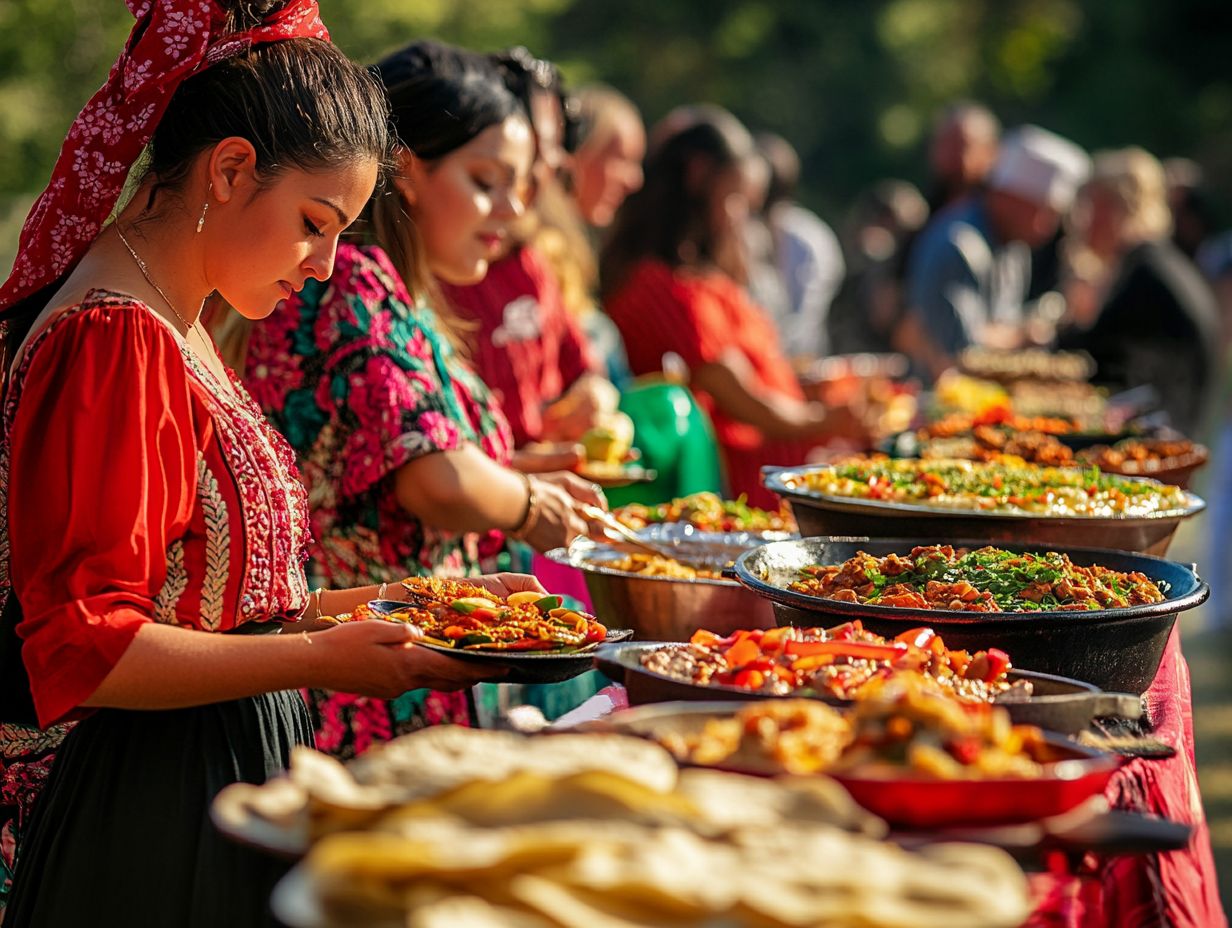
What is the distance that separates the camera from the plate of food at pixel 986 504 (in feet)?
9.27

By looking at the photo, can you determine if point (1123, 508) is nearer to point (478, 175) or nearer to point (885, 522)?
point (885, 522)

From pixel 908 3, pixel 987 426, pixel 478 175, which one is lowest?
pixel 987 426

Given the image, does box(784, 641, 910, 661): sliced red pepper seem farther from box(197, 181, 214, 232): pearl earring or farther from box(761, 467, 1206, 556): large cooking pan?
box(761, 467, 1206, 556): large cooking pan

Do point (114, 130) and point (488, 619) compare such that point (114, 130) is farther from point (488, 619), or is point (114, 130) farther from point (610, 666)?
point (610, 666)

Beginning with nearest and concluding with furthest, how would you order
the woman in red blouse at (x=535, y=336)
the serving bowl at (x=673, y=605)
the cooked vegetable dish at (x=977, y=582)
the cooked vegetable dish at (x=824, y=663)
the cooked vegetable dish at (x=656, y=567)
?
the cooked vegetable dish at (x=824, y=663), the cooked vegetable dish at (x=977, y=582), the serving bowl at (x=673, y=605), the cooked vegetable dish at (x=656, y=567), the woman in red blouse at (x=535, y=336)

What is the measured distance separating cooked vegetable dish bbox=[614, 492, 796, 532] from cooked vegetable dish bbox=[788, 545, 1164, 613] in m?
0.67

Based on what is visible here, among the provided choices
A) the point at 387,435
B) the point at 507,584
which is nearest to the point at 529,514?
the point at 387,435

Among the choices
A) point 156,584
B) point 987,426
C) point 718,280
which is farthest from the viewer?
point 718,280

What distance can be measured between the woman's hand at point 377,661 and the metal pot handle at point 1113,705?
0.72 meters

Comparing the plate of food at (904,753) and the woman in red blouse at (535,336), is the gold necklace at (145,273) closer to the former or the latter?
the plate of food at (904,753)

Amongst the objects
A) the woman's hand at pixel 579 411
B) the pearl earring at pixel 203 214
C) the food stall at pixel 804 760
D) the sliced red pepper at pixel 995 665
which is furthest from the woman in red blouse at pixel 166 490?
the woman's hand at pixel 579 411

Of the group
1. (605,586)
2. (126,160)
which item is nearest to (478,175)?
(605,586)

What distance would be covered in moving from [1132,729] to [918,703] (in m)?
0.64

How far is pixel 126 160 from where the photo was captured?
1.91 m
